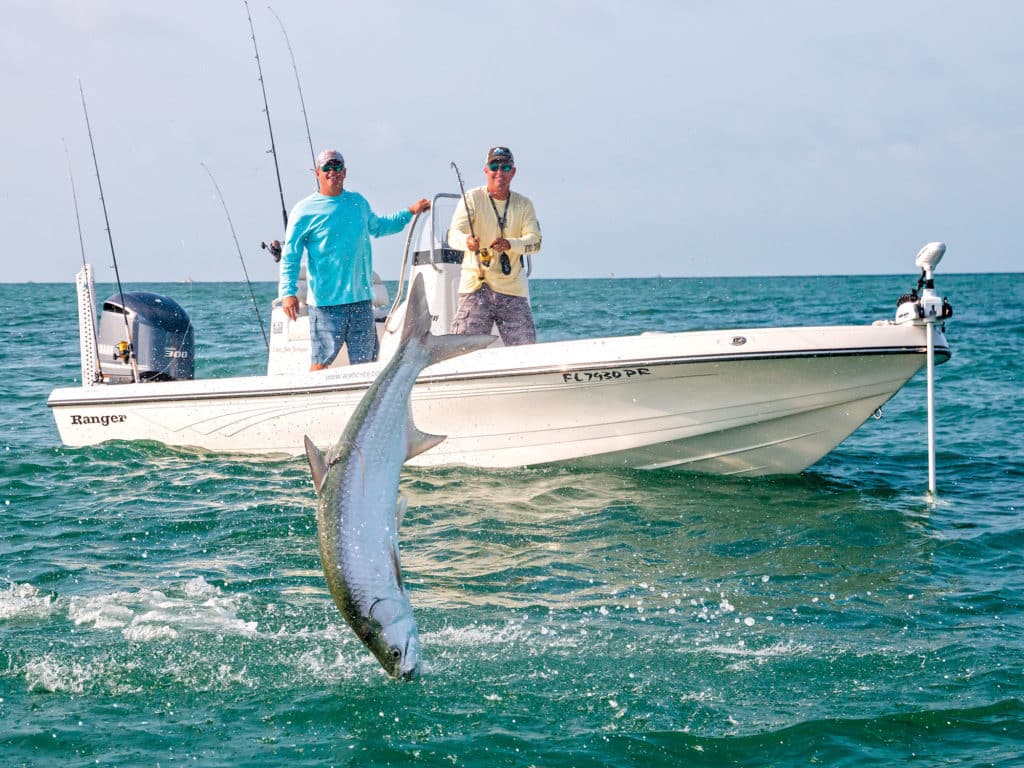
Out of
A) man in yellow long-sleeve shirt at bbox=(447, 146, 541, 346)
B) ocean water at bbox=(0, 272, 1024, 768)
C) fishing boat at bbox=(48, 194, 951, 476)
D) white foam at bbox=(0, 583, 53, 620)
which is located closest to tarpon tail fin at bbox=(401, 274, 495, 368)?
ocean water at bbox=(0, 272, 1024, 768)

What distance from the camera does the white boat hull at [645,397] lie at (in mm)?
7996

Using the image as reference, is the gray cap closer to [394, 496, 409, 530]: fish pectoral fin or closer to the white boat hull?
the white boat hull

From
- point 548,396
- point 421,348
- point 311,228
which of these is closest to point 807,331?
point 548,396

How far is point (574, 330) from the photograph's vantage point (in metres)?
25.8

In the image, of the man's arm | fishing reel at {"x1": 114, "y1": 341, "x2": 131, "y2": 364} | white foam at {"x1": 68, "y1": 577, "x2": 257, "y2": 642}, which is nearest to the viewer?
white foam at {"x1": 68, "y1": 577, "x2": 257, "y2": 642}

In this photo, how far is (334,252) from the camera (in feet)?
26.4

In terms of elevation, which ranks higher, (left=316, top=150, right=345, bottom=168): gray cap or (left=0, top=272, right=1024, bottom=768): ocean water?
(left=316, top=150, right=345, bottom=168): gray cap

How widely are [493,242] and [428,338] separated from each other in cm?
383

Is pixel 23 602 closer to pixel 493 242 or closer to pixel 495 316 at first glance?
pixel 493 242

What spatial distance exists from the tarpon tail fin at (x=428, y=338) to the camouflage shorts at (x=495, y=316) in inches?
160

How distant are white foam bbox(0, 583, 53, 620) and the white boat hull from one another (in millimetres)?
3178

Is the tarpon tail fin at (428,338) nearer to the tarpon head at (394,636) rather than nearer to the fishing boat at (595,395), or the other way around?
the tarpon head at (394,636)

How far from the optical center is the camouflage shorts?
27.3 feet

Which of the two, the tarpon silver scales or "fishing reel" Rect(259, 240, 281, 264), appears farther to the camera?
"fishing reel" Rect(259, 240, 281, 264)
